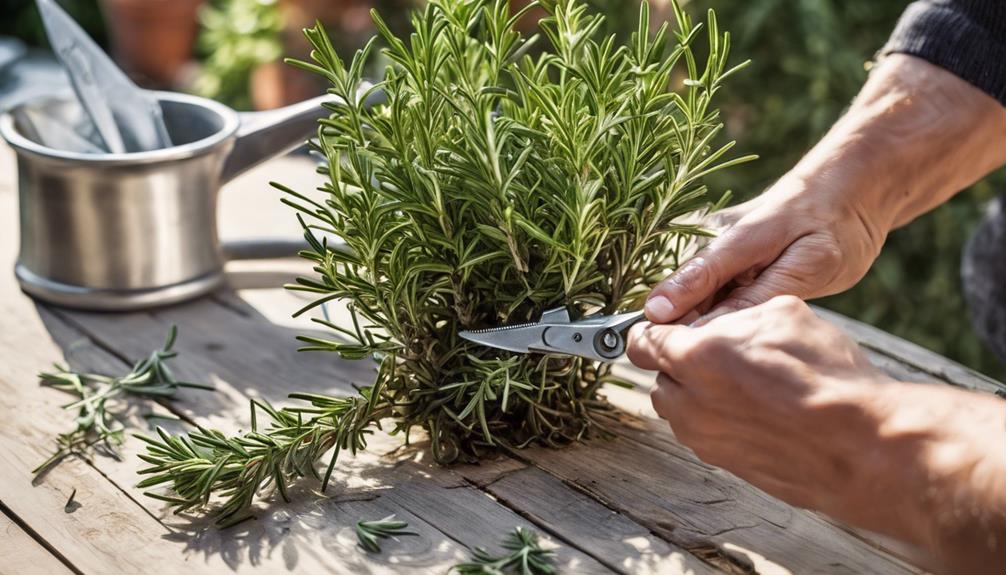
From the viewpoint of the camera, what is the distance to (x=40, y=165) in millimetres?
1300

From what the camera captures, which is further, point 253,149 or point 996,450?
point 253,149

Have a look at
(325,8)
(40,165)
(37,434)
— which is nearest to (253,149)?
(40,165)

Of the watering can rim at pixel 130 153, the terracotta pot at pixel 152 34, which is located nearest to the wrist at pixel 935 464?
the watering can rim at pixel 130 153

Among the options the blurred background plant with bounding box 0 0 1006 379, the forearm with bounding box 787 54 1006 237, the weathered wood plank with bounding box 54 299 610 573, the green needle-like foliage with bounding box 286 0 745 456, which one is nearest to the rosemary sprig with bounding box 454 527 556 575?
the weathered wood plank with bounding box 54 299 610 573

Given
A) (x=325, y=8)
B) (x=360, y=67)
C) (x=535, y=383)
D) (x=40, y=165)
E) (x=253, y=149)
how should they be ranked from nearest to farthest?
1. (x=360, y=67)
2. (x=535, y=383)
3. (x=40, y=165)
4. (x=253, y=149)
5. (x=325, y=8)

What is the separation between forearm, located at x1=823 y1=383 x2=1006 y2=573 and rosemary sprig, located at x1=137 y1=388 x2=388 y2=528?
0.43 meters

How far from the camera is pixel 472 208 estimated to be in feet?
3.15

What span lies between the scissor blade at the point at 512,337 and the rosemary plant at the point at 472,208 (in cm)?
2

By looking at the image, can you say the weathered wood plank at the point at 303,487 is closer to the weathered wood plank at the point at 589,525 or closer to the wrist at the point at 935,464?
the weathered wood plank at the point at 589,525

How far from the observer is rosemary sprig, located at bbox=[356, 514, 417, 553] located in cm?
88

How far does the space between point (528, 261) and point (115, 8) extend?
3.15 m

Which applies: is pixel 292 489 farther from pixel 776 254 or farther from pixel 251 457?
pixel 776 254

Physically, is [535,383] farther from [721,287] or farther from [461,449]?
[721,287]

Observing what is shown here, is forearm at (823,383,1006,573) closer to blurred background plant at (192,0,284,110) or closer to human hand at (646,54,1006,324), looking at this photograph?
human hand at (646,54,1006,324)
